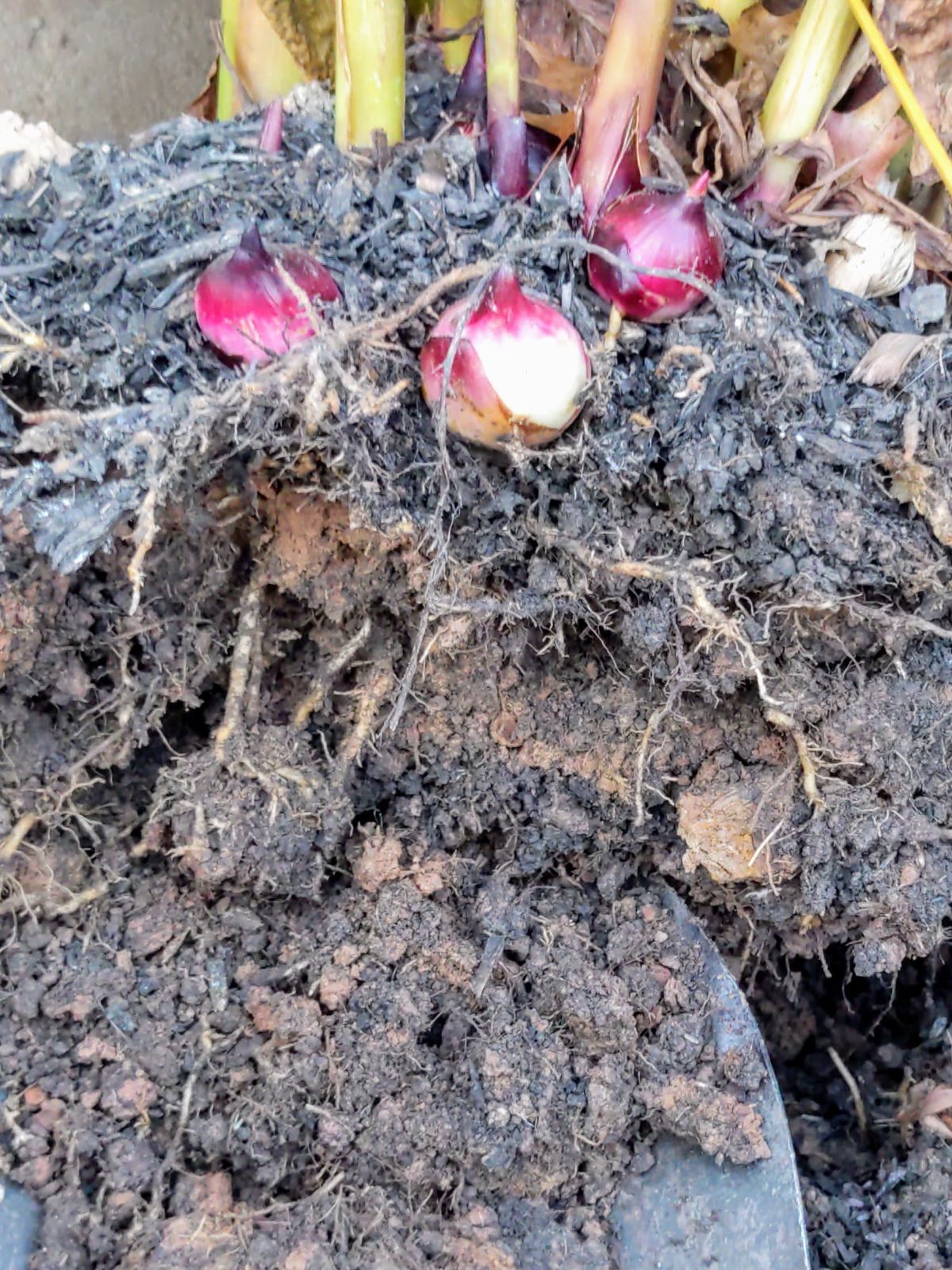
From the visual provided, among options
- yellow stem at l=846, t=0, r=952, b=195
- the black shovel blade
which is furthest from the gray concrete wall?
the black shovel blade

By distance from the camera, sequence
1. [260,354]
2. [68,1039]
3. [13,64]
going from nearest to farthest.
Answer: [260,354]
[68,1039]
[13,64]

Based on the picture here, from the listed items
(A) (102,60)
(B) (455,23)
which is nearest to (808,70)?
(B) (455,23)

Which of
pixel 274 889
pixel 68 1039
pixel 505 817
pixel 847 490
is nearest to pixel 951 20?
pixel 847 490

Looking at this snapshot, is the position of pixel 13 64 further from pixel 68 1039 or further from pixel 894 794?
pixel 894 794

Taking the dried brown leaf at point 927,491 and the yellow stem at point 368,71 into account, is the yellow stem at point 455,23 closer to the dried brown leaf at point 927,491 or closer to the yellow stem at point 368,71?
the yellow stem at point 368,71

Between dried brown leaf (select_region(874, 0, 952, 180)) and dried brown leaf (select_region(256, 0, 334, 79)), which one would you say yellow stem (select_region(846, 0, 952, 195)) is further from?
dried brown leaf (select_region(256, 0, 334, 79))
